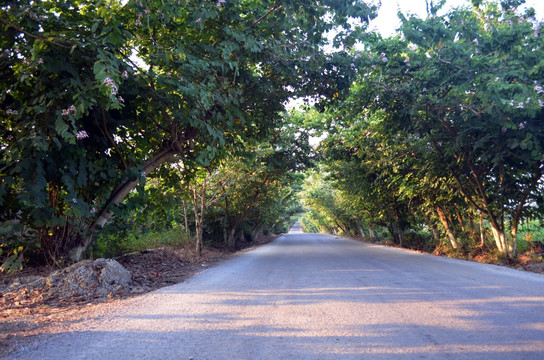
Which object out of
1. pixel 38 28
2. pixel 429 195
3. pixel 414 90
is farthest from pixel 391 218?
pixel 38 28

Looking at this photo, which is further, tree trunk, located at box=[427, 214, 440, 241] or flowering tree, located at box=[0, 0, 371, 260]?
tree trunk, located at box=[427, 214, 440, 241]

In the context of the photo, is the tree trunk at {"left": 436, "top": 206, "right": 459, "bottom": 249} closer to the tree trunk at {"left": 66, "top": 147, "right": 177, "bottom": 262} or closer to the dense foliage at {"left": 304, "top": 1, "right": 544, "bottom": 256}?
the dense foliage at {"left": 304, "top": 1, "right": 544, "bottom": 256}

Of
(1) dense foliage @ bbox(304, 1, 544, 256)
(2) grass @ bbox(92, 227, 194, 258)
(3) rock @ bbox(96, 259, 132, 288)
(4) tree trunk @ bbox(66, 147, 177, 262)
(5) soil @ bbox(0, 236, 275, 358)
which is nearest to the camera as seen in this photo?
(5) soil @ bbox(0, 236, 275, 358)

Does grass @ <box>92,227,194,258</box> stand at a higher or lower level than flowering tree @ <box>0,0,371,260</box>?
lower

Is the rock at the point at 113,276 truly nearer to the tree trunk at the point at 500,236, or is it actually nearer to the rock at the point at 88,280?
the rock at the point at 88,280

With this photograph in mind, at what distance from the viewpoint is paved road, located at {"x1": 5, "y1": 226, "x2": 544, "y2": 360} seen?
3.48 metres

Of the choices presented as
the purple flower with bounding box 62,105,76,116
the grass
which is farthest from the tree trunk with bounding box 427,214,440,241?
the purple flower with bounding box 62,105,76,116

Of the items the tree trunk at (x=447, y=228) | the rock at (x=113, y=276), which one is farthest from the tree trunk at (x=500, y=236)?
the rock at (x=113, y=276)

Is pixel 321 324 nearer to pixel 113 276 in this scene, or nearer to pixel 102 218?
pixel 113 276

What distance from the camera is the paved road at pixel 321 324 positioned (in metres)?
3.48

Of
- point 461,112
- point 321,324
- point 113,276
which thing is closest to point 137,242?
point 113,276

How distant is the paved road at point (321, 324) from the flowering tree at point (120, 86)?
2344 mm

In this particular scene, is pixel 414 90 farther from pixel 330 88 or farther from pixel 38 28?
pixel 38 28

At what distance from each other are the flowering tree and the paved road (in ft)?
7.69
